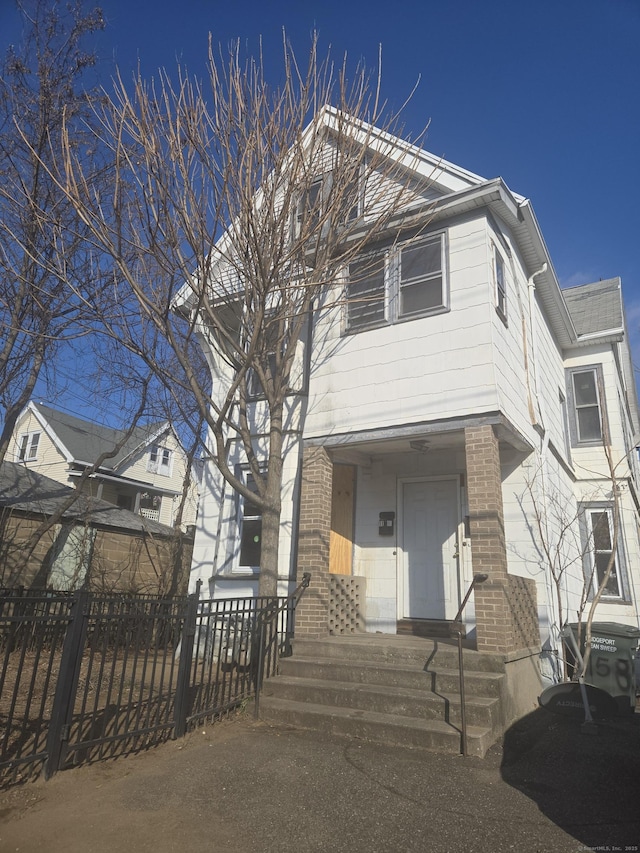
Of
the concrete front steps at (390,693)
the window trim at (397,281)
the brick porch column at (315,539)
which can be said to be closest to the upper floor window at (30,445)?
the brick porch column at (315,539)

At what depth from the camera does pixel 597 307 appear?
43.1 feet

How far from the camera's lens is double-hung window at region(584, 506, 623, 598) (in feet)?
34.1

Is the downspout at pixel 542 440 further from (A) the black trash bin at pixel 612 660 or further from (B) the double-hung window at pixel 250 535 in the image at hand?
(B) the double-hung window at pixel 250 535

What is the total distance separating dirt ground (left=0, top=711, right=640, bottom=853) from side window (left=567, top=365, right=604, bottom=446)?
7.75 m

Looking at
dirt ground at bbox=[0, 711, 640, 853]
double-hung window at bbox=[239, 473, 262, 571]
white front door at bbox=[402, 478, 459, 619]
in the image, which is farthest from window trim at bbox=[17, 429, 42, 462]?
dirt ground at bbox=[0, 711, 640, 853]

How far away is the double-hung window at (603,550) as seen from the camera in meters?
10.4

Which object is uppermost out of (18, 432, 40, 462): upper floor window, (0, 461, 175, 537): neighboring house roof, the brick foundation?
(18, 432, 40, 462): upper floor window

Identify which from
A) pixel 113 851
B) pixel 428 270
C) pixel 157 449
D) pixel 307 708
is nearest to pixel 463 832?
pixel 113 851

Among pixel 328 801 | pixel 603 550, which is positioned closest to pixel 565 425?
pixel 603 550

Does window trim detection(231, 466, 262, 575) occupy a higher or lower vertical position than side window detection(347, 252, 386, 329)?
lower

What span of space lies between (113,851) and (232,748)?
6.42 feet

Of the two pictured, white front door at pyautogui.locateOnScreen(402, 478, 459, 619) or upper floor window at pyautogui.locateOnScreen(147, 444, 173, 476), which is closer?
white front door at pyautogui.locateOnScreen(402, 478, 459, 619)

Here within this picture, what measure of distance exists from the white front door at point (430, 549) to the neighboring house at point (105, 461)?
15.3 metres

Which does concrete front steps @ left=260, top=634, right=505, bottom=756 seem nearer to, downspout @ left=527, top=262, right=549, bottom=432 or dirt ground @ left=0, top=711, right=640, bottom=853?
dirt ground @ left=0, top=711, right=640, bottom=853
